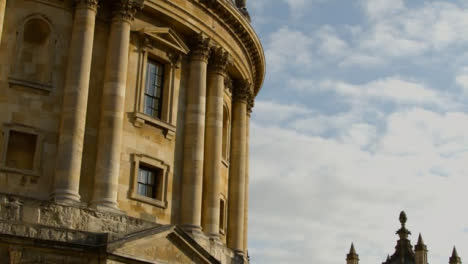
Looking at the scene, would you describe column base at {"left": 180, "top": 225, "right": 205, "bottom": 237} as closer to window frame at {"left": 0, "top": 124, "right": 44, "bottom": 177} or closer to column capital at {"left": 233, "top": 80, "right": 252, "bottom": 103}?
window frame at {"left": 0, "top": 124, "right": 44, "bottom": 177}

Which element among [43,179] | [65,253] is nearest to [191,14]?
[43,179]

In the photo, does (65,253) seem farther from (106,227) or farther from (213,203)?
(213,203)

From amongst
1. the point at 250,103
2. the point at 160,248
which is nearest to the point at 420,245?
the point at 250,103

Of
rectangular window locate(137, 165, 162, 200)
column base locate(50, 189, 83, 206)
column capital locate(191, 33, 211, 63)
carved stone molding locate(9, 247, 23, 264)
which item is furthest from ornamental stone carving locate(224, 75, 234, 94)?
carved stone molding locate(9, 247, 23, 264)

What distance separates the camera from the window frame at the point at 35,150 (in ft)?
97.8

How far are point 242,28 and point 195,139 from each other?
6.44 meters

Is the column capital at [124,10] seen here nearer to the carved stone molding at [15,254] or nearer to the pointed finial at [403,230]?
the carved stone molding at [15,254]

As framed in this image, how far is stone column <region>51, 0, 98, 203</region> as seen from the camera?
29.9 meters

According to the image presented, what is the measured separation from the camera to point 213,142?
1414 inches

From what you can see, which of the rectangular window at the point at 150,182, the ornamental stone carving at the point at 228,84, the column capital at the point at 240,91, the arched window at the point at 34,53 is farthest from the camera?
the column capital at the point at 240,91

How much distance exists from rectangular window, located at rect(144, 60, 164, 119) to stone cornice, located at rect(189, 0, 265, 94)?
3.36 m

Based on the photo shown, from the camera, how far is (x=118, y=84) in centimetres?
3203

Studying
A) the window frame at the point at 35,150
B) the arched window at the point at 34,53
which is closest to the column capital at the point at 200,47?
the arched window at the point at 34,53

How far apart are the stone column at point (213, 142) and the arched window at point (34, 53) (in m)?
7.73
